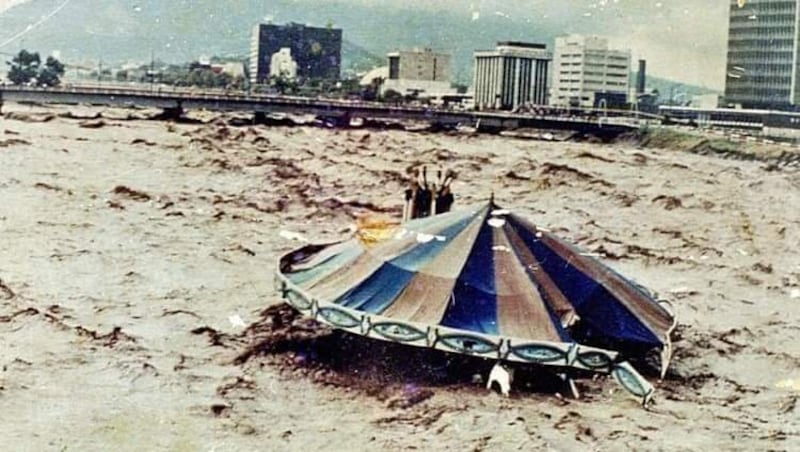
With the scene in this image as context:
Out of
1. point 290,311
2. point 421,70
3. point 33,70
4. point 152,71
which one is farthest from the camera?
point 152,71

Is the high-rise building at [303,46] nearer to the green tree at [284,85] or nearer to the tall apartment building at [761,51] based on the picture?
the green tree at [284,85]

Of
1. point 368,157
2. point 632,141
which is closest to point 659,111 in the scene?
point 632,141

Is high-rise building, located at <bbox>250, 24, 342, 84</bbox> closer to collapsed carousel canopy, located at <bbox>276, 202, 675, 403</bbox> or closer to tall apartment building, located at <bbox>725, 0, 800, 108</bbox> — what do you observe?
collapsed carousel canopy, located at <bbox>276, 202, 675, 403</bbox>

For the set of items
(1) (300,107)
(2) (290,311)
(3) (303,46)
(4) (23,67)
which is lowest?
(2) (290,311)

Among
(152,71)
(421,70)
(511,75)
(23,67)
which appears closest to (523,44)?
(511,75)

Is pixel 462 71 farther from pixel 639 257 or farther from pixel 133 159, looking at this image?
pixel 133 159

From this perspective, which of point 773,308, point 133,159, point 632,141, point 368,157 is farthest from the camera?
point 632,141

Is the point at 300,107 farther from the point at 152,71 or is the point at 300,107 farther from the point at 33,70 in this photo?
the point at 33,70
